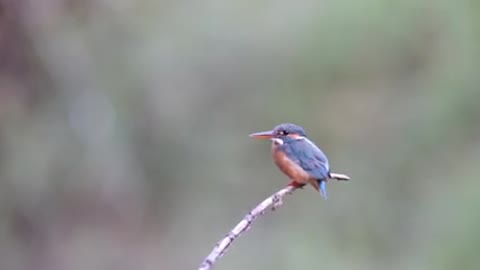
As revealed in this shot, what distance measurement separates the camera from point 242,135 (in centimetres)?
648

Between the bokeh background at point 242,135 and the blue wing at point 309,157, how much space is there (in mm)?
2624

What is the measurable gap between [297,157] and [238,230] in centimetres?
63

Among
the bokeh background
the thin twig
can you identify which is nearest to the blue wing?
the thin twig

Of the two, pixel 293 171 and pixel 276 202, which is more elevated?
pixel 293 171

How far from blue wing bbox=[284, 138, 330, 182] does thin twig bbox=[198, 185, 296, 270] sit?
31 cm

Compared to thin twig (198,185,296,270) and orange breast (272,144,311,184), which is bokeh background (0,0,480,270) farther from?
thin twig (198,185,296,270)

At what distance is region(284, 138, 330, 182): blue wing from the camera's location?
2217 mm

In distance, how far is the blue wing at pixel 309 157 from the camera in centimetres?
222

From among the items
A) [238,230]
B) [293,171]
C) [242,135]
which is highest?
[242,135]

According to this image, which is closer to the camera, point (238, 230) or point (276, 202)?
point (238, 230)

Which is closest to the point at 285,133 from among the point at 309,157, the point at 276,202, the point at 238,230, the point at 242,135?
the point at 309,157

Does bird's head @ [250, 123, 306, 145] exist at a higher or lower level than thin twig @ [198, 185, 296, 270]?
higher

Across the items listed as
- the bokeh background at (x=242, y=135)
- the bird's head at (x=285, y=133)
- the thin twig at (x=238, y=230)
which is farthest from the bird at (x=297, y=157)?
the bokeh background at (x=242, y=135)

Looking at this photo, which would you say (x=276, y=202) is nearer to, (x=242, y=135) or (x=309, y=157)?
(x=309, y=157)
